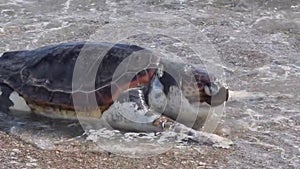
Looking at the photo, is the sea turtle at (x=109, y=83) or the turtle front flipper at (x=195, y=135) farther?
the sea turtle at (x=109, y=83)

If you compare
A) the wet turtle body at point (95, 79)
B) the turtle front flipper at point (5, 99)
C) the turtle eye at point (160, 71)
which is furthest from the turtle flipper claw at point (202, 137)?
the turtle front flipper at point (5, 99)

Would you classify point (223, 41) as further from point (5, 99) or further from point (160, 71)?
point (5, 99)

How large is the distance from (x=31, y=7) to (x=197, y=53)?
2311 millimetres

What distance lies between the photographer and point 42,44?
5711mm

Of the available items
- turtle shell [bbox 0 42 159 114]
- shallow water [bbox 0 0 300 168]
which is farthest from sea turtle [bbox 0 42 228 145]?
shallow water [bbox 0 0 300 168]

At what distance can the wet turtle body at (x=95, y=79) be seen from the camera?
4.04m

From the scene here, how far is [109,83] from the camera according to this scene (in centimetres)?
405

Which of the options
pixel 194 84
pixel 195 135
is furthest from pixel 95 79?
pixel 195 135

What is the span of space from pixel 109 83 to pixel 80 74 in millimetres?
213

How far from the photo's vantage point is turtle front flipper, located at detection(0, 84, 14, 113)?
4329 millimetres

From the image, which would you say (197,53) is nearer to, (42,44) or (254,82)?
(254,82)

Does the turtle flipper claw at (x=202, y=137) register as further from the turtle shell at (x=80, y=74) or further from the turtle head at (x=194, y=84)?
the turtle shell at (x=80, y=74)

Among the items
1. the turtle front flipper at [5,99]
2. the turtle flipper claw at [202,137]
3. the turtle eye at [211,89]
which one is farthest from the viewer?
the turtle front flipper at [5,99]

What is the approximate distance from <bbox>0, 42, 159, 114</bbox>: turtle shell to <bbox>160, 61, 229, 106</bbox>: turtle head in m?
0.12
